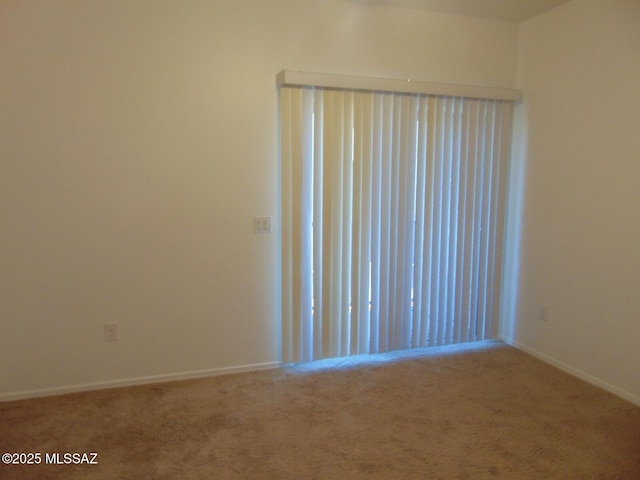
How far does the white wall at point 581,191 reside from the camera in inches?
107

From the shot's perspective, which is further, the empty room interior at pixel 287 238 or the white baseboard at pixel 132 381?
the white baseboard at pixel 132 381

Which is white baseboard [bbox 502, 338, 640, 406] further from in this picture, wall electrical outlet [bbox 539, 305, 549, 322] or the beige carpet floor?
wall electrical outlet [bbox 539, 305, 549, 322]

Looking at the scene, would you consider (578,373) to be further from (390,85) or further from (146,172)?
(146,172)

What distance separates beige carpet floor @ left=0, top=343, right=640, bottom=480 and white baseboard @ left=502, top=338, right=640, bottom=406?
0.21 feet

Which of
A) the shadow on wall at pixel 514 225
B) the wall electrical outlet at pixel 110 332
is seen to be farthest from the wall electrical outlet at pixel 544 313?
the wall electrical outlet at pixel 110 332

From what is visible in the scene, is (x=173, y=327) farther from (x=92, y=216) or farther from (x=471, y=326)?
(x=471, y=326)

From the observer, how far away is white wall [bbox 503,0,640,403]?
271cm

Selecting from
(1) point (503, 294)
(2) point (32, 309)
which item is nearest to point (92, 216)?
(2) point (32, 309)

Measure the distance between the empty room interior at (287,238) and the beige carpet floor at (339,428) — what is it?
17mm

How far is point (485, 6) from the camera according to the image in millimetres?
3148

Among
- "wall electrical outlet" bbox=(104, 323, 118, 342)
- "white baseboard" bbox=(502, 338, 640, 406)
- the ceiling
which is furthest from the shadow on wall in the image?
"wall electrical outlet" bbox=(104, 323, 118, 342)

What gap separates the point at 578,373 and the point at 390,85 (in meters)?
2.44

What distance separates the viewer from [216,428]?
93.1 inches

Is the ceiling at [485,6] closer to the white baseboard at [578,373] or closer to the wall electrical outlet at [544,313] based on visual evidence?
the wall electrical outlet at [544,313]
